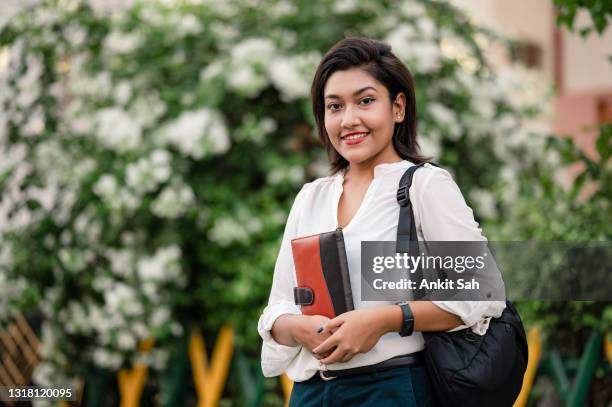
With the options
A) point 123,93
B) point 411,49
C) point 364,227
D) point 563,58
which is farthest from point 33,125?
point 563,58

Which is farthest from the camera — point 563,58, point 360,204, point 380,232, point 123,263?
point 563,58

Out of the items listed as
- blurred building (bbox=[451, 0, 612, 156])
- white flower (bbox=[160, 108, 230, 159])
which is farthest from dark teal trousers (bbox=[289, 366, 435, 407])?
blurred building (bbox=[451, 0, 612, 156])

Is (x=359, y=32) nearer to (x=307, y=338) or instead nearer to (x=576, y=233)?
(x=576, y=233)

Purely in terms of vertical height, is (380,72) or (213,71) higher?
(213,71)

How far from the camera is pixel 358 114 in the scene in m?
2.00

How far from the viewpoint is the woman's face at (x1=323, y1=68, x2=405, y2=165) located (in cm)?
201

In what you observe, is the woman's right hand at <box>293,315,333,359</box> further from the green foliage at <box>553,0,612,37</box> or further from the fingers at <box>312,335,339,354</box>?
the green foliage at <box>553,0,612,37</box>

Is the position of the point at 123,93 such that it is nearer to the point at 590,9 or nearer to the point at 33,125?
the point at 33,125

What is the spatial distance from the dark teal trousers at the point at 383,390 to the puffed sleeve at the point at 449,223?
14 centimetres

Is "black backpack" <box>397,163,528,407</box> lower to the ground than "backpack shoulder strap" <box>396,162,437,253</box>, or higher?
lower

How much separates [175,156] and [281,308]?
2.95 metres

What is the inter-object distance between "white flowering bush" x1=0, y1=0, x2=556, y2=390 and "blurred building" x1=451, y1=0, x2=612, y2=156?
4.27 meters

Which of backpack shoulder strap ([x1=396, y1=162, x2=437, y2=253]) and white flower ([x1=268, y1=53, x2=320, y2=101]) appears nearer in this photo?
backpack shoulder strap ([x1=396, y1=162, x2=437, y2=253])

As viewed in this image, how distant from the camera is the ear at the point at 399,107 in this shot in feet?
6.78
